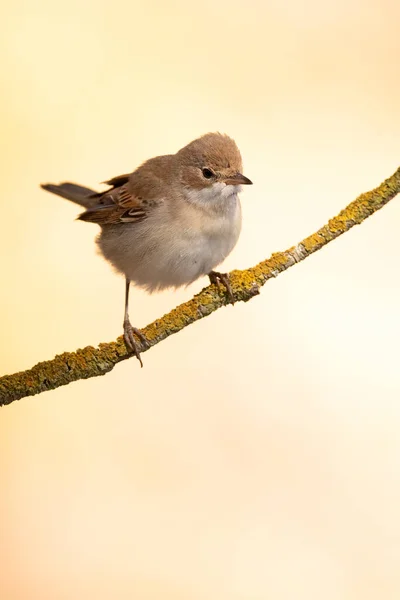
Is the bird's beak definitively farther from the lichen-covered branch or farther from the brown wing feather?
the lichen-covered branch

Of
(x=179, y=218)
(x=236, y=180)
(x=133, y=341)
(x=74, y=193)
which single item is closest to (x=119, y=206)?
(x=74, y=193)

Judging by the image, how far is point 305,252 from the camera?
152 centimetres

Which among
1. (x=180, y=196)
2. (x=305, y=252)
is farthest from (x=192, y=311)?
(x=180, y=196)

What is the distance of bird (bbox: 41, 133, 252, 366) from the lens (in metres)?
2.13

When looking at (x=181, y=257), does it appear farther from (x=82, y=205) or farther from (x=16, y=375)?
(x=16, y=375)

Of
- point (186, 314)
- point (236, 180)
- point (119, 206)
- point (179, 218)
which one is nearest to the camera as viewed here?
point (186, 314)

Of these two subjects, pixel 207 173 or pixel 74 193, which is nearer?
pixel 207 173

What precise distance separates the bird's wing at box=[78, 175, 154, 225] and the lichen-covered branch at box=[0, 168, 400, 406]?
0.84 meters

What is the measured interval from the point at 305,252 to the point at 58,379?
557 millimetres

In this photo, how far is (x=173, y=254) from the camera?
215 cm

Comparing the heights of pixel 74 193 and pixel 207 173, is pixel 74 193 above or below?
above

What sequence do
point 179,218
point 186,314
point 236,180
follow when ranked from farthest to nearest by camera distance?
point 179,218 → point 236,180 → point 186,314

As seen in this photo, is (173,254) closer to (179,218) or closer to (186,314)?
(179,218)

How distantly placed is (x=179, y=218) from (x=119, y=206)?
293 millimetres
